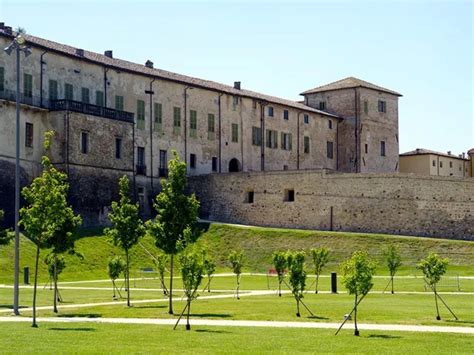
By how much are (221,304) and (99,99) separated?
32.8 metres

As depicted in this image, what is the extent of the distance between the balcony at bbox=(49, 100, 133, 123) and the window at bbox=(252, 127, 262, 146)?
1621 centimetres

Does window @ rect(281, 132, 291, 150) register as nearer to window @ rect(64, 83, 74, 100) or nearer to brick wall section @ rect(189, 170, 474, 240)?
brick wall section @ rect(189, 170, 474, 240)

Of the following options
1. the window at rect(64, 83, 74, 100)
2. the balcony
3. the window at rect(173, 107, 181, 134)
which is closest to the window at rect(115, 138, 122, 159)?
the balcony

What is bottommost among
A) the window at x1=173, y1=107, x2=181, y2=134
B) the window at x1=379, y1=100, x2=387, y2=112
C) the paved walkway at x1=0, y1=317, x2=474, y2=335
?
the paved walkway at x1=0, y1=317, x2=474, y2=335

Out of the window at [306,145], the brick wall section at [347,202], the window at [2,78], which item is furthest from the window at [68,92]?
the window at [306,145]

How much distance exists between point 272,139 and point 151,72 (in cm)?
1529

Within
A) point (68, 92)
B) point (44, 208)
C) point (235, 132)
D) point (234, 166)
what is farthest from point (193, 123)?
point (44, 208)

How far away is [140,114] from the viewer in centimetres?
6706

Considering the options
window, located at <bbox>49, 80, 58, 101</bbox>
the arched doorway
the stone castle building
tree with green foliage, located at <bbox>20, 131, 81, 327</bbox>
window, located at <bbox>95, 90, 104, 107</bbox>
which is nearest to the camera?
tree with green foliage, located at <bbox>20, 131, 81, 327</bbox>

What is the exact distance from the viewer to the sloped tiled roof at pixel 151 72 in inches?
2375

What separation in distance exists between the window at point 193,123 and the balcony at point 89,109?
316 inches

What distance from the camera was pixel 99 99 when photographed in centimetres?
6372

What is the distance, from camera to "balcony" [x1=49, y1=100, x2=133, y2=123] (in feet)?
193

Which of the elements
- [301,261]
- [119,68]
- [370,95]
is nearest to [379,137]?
[370,95]
